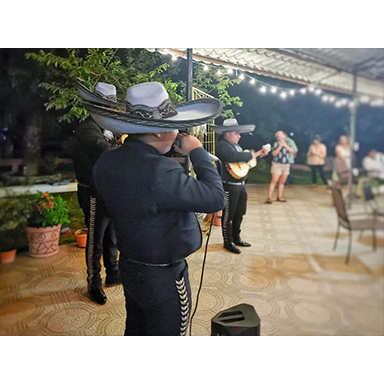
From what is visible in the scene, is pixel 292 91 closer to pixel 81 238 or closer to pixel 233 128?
pixel 233 128

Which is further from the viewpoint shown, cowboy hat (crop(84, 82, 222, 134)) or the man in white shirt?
the man in white shirt

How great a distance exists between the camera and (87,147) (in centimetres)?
132

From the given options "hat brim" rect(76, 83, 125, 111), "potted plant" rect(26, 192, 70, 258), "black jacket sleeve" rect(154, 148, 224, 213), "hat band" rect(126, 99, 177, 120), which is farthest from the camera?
"potted plant" rect(26, 192, 70, 258)

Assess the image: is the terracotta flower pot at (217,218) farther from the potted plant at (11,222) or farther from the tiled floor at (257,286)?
the potted plant at (11,222)

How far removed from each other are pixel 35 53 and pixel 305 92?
4.29ft

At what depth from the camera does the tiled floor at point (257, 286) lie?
135 cm

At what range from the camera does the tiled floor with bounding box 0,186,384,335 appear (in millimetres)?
1349

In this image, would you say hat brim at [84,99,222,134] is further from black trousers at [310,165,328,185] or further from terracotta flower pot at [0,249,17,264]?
terracotta flower pot at [0,249,17,264]

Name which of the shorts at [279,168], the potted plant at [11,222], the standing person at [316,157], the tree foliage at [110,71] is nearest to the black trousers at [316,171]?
the standing person at [316,157]

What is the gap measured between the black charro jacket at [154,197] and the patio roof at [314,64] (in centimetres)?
Result: 57

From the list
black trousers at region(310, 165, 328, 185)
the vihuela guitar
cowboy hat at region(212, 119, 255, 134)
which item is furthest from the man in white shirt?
cowboy hat at region(212, 119, 255, 134)

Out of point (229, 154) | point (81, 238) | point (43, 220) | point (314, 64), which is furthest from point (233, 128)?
point (43, 220)
